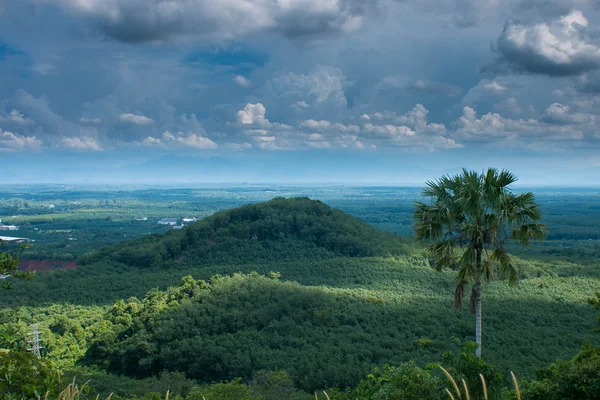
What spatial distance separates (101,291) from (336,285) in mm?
26200

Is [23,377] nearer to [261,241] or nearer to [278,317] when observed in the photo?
[278,317]

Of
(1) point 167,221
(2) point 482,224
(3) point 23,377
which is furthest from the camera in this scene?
(1) point 167,221

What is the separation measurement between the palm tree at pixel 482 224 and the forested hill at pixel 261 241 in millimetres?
49578

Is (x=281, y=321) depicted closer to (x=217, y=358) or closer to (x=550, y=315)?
(x=217, y=358)

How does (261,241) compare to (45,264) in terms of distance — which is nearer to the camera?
(261,241)

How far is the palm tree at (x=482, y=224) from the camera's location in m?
14.5

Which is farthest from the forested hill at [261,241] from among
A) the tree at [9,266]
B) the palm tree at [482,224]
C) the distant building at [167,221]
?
the distant building at [167,221]

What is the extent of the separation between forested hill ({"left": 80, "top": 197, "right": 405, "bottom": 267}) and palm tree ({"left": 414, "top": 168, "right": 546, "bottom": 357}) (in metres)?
49.6

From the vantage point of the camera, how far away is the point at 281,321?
36219mm

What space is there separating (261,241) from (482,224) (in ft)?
180

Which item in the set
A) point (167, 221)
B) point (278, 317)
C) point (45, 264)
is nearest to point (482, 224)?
point (278, 317)

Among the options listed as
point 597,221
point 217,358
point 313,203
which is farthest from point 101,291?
point 597,221

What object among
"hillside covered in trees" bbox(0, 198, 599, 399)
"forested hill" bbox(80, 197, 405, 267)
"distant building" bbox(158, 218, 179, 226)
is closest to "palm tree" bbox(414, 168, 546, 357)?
"hillside covered in trees" bbox(0, 198, 599, 399)

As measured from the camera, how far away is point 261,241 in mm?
68125
